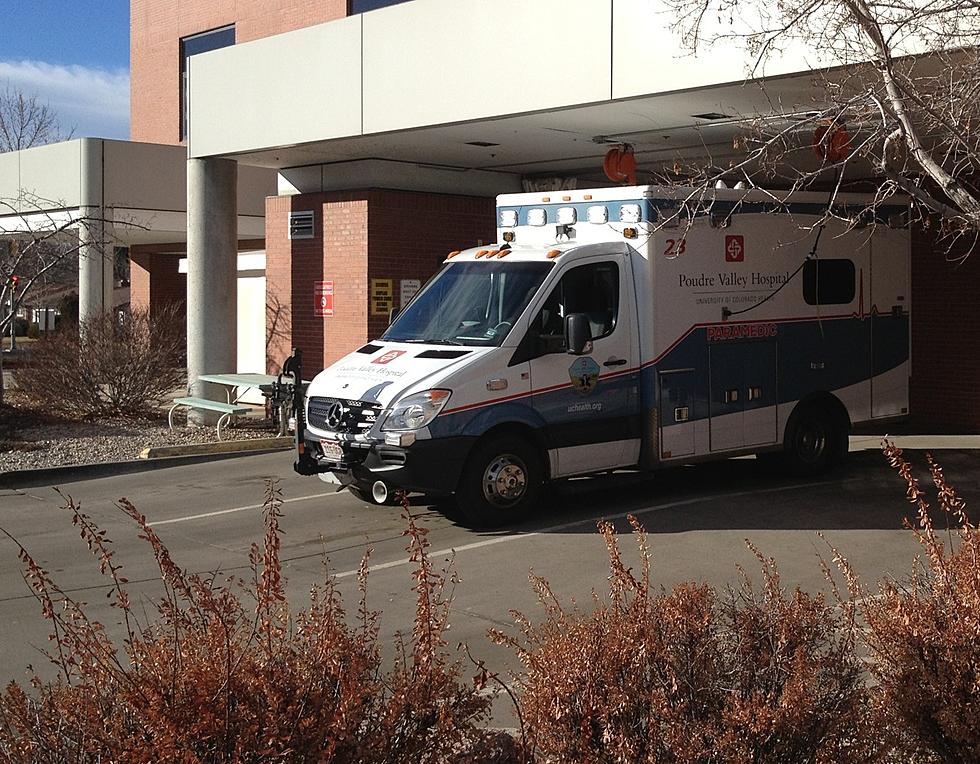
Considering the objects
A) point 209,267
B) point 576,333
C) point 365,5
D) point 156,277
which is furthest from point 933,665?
point 156,277

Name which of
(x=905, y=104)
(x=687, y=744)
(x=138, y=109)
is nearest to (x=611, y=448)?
(x=905, y=104)

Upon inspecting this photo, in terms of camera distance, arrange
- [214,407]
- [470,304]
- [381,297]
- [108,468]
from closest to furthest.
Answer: [470,304], [108,468], [214,407], [381,297]

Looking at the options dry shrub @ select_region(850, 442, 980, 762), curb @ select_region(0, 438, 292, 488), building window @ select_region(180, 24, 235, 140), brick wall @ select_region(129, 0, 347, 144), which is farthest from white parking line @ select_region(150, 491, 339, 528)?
building window @ select_region(180, 24, 235, 140)

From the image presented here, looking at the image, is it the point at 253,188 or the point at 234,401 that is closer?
the point at 234,401

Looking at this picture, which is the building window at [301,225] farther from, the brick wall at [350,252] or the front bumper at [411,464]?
the front bumper at [411,464]

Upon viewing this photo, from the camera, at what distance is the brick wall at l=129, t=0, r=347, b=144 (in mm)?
23641

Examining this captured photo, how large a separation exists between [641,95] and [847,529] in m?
4.67

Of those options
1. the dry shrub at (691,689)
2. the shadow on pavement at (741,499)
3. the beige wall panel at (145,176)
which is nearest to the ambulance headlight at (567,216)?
the shadow on pavement at (741,499)

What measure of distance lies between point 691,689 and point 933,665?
3.01 ft

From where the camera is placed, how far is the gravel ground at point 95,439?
48.2ft

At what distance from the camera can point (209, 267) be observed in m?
18.0

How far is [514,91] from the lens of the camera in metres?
13.2

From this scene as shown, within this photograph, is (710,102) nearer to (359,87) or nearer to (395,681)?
(359,87)

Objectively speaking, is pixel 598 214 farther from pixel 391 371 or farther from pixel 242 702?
pixel 242 702
